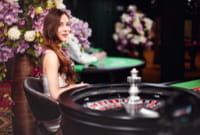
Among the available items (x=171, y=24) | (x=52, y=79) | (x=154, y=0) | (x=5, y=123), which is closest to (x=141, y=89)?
(x=52, y=79)

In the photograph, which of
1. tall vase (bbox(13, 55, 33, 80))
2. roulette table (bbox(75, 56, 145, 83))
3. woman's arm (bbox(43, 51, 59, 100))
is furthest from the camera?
roulette table (bbox(75, 56, 145, 83))

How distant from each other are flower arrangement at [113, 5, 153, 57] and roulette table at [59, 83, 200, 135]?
3.63 meters

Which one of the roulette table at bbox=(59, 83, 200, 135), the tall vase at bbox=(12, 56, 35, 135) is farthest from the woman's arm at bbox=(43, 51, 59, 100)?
the tall vase at bbox=(12, 56, 35, 135)

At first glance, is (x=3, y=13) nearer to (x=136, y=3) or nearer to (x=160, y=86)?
(x=160, y=86)

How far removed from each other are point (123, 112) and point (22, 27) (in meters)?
1.35

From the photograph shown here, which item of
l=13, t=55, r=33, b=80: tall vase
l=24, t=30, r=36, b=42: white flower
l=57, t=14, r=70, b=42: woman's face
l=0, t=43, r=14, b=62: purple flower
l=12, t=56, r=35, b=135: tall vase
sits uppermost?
l=57, t=14, r=70, b=42: woman's face

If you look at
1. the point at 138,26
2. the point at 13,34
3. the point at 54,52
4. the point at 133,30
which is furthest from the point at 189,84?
the point at 133,30

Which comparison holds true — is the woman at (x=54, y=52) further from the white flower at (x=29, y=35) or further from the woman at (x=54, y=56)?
A: the white flower at (x=29, y=35)

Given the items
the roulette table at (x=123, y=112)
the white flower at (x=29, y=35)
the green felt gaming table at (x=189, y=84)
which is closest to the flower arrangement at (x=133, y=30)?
the green felt gaming table at (x=189, y=84)

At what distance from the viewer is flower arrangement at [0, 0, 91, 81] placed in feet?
9.14

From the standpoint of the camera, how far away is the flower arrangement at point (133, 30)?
5.83 meters

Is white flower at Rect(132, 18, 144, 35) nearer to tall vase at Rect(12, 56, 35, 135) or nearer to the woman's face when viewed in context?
tall vase at Rect(12, 56, 35, 135)

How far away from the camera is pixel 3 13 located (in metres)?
2.80

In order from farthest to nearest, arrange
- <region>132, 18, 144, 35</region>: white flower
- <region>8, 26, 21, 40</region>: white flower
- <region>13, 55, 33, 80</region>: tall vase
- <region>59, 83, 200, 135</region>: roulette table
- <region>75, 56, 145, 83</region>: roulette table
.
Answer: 1. <region>132, 18, 144, 35</region>: white flower
2. <region>75, 56, 145, 83</region>: roulette table
3. <region>13, 55, 33, 80</region>: tall vase
4. <region>8, 26, 21, 40</region>: white flower
5. <region>59, 83, 200, 135</region>: roulette table
